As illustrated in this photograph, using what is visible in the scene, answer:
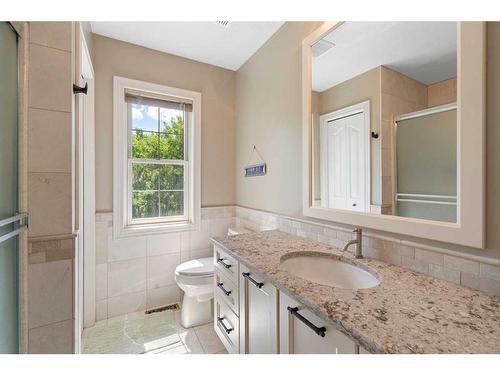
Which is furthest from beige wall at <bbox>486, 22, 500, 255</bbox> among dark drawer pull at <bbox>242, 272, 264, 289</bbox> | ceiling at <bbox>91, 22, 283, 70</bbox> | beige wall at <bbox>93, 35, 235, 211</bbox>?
beige wall at <bbox>93, 35, 235, 211</bbox>

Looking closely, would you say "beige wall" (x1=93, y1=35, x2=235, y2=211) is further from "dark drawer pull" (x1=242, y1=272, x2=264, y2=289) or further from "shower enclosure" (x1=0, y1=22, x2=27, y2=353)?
Result: "dark drawer pull" (x1=242, y1=272, x2=264, y2=289)

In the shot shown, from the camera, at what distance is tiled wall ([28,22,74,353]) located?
1.05m

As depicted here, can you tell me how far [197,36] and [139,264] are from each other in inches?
83.8

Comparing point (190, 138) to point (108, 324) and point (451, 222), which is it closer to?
point (108, 324)

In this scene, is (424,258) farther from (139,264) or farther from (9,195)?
(139,264)

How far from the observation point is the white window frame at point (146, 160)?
2.03 meters

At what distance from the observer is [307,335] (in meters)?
0.84

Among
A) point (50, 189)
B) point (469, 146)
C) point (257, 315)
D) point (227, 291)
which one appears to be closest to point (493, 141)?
point (469, 146)

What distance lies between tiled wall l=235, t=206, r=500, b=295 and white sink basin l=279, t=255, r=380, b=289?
13 centimetres

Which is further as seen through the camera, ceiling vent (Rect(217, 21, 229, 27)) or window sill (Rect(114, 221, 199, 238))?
window sill (Rect(114, 221, 199, 238))

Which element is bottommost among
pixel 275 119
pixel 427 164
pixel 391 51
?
pixel 427 164

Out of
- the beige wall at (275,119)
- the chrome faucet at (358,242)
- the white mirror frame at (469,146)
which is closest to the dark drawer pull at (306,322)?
the chrome faucet at (358,242)
